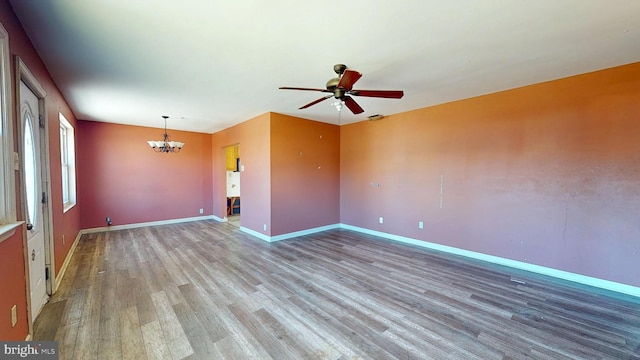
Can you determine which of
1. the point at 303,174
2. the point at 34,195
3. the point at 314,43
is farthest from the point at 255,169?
the point at 314,43

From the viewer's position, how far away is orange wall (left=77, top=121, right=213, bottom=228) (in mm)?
5562

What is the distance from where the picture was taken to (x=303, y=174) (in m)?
5.43

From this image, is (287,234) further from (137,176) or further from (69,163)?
(69,163)

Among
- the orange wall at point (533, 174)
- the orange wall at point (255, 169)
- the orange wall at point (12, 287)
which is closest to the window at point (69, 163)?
the orange wall at point (255, 169)

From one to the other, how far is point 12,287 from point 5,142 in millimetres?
987

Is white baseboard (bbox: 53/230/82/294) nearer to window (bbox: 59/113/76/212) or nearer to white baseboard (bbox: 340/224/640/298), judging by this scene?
window (bbox: 59/113/76/212)

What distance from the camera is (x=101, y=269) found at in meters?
3.49

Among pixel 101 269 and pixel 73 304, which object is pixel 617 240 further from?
pixel 101 269

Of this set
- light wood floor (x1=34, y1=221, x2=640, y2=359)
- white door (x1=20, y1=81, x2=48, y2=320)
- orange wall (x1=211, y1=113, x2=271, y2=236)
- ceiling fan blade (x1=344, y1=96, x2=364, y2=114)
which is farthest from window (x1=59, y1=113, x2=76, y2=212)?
ceiling fan blade (x1=344, y1=96, x2=364, y2=114)

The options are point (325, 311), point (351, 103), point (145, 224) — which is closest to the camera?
point (325, 311)

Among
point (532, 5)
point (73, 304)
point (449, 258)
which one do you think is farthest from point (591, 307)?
point (73, 304)

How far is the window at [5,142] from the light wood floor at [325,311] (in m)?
1.17

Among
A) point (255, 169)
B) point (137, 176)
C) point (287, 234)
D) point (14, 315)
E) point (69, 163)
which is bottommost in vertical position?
point (287, 234)

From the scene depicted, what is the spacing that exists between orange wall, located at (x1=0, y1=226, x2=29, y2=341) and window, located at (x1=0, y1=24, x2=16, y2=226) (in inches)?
7.5
